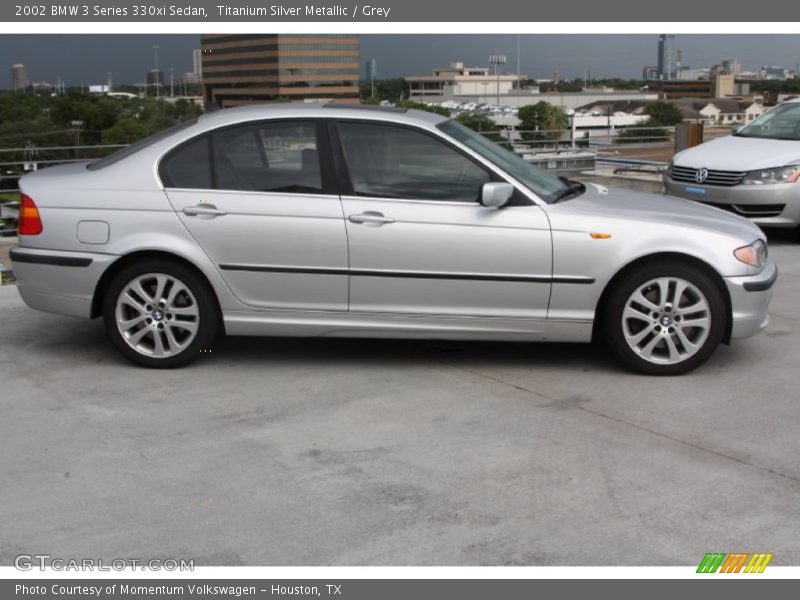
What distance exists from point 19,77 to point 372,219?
789 inches

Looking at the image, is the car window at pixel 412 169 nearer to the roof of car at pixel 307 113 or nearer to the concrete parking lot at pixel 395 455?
the roof of car at pixel 307 113

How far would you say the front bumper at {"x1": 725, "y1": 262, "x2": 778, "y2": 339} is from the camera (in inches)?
229

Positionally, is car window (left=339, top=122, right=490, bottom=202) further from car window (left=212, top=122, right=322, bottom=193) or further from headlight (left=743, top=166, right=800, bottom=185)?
headlight (left=743, top=166, right=800, bottom=185)

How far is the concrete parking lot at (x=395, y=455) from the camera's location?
12.4 feet

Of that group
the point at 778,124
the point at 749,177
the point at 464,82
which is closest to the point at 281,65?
the point at 778,124

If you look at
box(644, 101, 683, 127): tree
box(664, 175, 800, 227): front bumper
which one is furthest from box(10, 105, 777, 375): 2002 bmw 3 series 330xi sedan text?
box(644, 101, 683, 127): tree

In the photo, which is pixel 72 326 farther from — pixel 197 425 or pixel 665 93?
pixel 665 93

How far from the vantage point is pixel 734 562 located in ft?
11.9

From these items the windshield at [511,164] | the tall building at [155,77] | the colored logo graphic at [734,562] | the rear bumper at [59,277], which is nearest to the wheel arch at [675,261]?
the windshield at [511,164]

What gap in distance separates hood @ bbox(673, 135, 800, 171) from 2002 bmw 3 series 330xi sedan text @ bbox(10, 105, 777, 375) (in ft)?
15.3

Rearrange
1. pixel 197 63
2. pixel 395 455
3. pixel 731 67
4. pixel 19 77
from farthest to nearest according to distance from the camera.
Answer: pixel 731 67 < pixel 19 77 < pixel 197 63 < pixel 395 455

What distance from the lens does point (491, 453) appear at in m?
4.66

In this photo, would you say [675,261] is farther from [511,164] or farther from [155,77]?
[155,77]

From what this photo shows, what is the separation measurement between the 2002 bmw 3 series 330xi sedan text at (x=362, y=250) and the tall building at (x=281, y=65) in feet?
26.6
